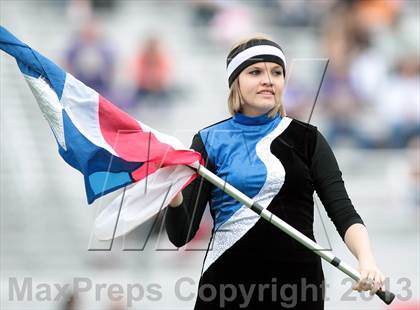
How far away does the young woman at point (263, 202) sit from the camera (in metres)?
4.48

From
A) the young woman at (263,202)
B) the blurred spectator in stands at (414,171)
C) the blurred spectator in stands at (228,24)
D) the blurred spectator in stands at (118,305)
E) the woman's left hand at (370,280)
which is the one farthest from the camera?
the blurred spectator in stands at (228,24)

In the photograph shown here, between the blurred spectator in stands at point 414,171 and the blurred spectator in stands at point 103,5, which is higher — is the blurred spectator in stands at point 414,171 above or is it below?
below

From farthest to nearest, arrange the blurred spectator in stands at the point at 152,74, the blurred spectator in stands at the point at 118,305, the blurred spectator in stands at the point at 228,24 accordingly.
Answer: the blurred spectator in stands at the point at 228,24
the blurred spectator in stands at the point at 152,74
the blurred spectator in stands at the point at 118,305

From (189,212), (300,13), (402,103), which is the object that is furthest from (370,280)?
(300,13)

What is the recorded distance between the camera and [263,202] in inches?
178

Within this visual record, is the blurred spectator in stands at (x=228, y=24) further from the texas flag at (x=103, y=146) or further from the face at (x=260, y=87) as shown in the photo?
the face at (x=260, y=87)

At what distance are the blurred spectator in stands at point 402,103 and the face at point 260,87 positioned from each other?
663 centimetres

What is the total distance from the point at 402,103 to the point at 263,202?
707 centimetres

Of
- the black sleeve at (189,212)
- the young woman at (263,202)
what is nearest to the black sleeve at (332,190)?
the young woman at (263,202)

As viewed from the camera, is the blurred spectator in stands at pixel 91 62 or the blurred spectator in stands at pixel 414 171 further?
the blurred spectator in stands at pixel 91 62

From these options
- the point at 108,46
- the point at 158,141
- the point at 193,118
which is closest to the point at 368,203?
the point at 193,118

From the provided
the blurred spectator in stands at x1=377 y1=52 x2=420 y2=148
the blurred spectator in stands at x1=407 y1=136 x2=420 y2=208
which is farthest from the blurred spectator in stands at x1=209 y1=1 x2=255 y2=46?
the blurred spectator in stands at x1=407 y1=136 x2=420 y2=208

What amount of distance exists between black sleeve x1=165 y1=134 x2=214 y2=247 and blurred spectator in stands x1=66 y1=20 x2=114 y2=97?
22.3 feet

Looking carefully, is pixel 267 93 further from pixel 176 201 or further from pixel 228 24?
pixel 228 24
